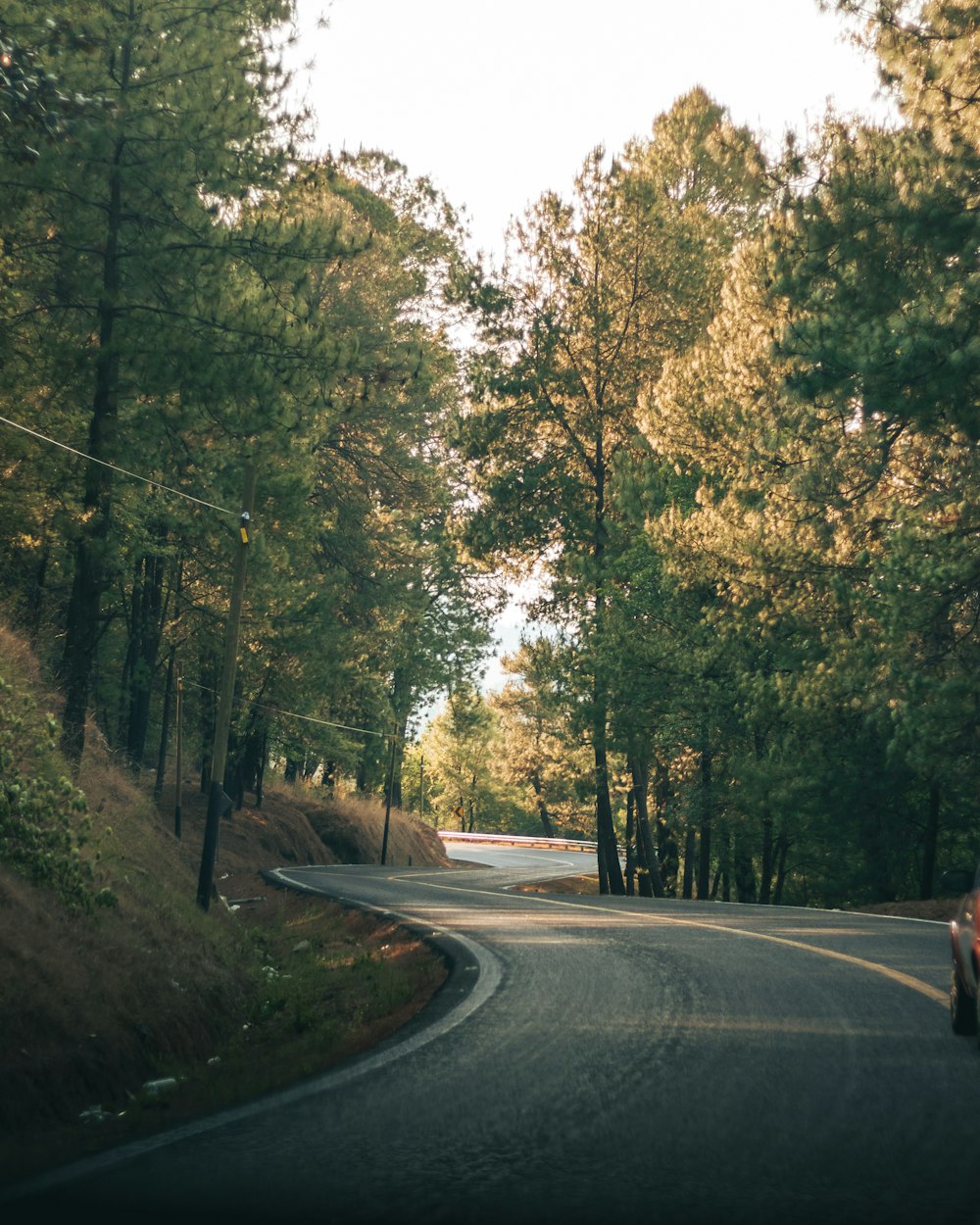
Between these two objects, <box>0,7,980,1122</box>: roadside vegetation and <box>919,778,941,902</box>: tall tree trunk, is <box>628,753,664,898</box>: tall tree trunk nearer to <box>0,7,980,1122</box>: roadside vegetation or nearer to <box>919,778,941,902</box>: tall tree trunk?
<box>0,7,980,1122</box>: roadside vegetation

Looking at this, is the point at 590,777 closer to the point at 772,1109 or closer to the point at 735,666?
the point at 735,666

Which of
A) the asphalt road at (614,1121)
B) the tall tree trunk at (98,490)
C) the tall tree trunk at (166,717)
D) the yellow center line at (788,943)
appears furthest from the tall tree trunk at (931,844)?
the tall tree trunk at (166,717)

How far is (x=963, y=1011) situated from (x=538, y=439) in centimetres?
2775

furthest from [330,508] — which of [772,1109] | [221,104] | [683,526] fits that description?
[772,1109]

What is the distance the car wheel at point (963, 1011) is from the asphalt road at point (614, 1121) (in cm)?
Answer: 13

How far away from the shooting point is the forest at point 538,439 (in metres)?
16.2

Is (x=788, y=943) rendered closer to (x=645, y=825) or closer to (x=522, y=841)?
(x=645, y=825)

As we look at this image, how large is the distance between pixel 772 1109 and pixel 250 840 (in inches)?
1346

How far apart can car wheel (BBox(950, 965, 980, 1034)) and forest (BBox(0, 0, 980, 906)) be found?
7268mm

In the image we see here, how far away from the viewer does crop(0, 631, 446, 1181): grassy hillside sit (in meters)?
7.36

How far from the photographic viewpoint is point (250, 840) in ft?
127

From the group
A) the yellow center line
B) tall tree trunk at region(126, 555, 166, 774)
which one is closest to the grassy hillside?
the yellow center line

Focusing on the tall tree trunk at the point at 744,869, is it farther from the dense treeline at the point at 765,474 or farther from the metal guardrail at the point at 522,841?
the metal guardrail at the point at 522,841

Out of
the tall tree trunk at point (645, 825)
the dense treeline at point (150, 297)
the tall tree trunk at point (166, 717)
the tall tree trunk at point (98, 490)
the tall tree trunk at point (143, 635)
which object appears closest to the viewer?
the dense treeline at point (150, 297)
